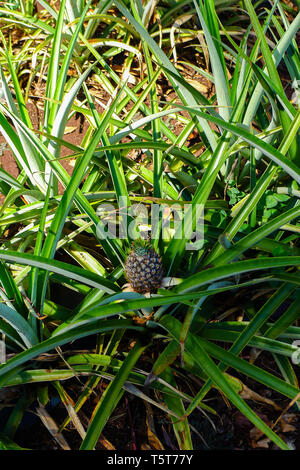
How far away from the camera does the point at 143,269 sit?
3.98 feet

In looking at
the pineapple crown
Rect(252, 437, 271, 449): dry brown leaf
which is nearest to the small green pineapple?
the pineapple crown

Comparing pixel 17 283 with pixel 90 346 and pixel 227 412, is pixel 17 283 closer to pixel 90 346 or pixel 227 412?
pixel 90 346

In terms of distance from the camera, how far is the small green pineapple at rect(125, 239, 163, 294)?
121 centimetres

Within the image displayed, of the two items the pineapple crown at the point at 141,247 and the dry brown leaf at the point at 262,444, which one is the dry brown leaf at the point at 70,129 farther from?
the dry brown leaf at the point at 262,444

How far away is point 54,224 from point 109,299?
0.94 ft

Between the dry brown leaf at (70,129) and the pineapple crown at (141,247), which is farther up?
the dry brown leaf at (70,129)

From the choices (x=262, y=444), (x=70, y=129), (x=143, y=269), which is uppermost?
(x=70, y=129)

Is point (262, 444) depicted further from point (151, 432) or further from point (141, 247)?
point (141, 247)

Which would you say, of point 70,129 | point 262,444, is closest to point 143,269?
point 262,444

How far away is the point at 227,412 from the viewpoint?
1310mm

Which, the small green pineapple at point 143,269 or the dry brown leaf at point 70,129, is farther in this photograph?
the dry brown leaf at point 70,129

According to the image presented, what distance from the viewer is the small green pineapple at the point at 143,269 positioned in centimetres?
121

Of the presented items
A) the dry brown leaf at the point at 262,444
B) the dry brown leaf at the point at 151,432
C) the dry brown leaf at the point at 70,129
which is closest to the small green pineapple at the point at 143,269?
the dry brown leaf at the point at 151,432
